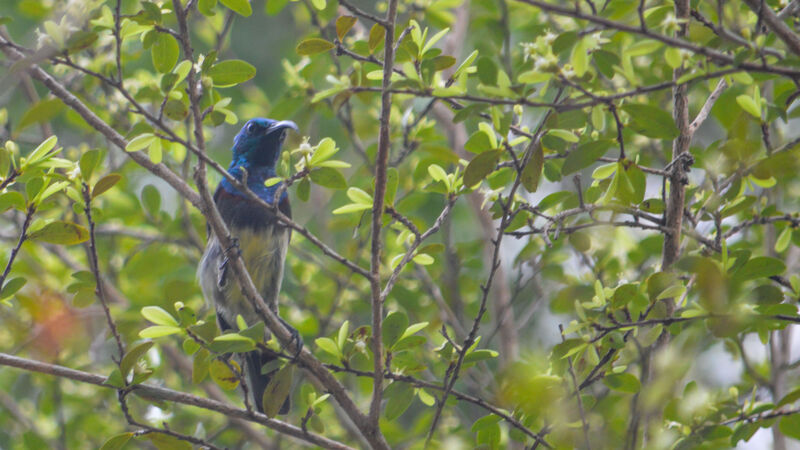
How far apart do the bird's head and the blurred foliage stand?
0.88ft

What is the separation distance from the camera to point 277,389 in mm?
2836

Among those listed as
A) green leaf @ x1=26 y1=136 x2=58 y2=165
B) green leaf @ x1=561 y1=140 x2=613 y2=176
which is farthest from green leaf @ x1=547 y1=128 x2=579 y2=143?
green leaf @ x1=26 y1=136 x2=58 y2=165

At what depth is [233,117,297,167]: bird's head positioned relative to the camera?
15.6 ft

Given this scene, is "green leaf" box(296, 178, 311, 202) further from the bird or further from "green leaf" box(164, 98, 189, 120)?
the bird

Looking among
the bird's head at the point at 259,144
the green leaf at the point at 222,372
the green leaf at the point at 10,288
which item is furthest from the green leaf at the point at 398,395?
the bird's head at the point at 259,144

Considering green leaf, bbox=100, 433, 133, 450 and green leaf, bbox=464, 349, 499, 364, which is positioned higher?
green leaf, bbox=464, 349, 499, 364

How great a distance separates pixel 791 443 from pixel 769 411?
4.81 ft

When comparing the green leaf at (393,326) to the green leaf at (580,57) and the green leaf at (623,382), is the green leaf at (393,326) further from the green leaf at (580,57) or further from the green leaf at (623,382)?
the green leaf at (580,57)

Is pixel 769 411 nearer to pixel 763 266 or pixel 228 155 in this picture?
pixel 763 266

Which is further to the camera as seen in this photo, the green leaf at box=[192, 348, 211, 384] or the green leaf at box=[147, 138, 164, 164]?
the green leaf at box=[192, 348, 211, 384]

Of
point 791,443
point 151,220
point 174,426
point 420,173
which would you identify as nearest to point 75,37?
point 420,173

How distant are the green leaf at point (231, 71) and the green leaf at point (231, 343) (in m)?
0.85

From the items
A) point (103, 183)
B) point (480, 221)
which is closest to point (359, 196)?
point (103, 183)

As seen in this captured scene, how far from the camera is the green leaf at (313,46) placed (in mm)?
2570
